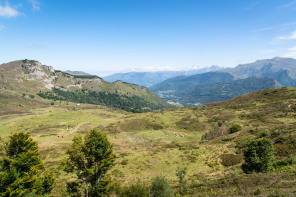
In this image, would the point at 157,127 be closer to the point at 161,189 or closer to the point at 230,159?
the point at 230,159

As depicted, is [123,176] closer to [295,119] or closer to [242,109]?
[295,119]

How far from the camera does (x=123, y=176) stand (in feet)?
107

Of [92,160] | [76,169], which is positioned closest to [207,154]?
[92,160]

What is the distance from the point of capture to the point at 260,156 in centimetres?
2544

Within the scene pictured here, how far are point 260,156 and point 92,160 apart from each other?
26.2m

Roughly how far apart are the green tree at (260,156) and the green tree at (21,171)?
31.8 meters

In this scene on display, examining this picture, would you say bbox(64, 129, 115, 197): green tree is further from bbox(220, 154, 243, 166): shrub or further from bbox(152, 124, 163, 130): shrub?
bbox(152, 124, 163, 130): shrub

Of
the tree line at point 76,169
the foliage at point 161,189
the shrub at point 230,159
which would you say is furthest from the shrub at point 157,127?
the foliage at point 161,189

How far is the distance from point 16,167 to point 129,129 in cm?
7179

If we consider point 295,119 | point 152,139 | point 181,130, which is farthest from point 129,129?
point 295,119

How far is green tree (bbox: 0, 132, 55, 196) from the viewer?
1907cm

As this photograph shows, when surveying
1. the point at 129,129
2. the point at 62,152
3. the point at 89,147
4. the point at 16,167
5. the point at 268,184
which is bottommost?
the point at 129,129

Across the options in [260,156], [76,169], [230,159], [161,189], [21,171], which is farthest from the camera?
[230,159]

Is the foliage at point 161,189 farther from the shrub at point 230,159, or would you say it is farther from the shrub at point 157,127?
the shrub at point 157,127
